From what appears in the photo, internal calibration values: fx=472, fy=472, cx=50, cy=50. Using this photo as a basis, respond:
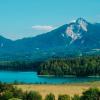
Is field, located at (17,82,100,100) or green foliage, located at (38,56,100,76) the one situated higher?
green foliage, located at (38,56,100,76)

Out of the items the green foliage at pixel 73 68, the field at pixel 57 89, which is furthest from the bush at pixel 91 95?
the green foliage at pixel 73 68

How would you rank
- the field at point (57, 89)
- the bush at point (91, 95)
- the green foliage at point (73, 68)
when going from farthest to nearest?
1. the green foliage at point (73, 68)
2. the field at point (57, 89)
3. the bush at point (91, 95)

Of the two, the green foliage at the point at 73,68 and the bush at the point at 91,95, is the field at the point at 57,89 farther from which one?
the green foliage at the point at 73,68

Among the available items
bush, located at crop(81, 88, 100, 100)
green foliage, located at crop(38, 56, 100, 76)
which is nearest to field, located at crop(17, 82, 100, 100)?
bush, located at crop(81, 88, 100, 100)

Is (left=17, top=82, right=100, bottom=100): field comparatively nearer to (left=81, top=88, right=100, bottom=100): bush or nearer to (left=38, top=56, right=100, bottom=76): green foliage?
(left=81, top=88, right=100, bottom=100): bush

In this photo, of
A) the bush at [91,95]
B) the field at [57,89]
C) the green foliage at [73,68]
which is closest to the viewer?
the bush at [91,95]

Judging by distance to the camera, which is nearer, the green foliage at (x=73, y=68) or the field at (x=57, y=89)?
the field at (x=57, y=89)

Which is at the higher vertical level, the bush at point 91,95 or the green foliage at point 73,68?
the green foliage at point 73,68

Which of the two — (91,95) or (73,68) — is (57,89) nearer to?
(91,95)

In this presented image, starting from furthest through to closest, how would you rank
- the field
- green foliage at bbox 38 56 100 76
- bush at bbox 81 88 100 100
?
green foliage at bbox 38 56 100 76
the field
bush at bbox 81 88 100 100

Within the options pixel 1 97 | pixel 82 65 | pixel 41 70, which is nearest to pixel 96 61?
pixel 82 65

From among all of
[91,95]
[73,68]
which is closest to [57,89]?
[91,95]

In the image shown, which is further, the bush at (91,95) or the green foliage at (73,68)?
the green foliage at (73,68)

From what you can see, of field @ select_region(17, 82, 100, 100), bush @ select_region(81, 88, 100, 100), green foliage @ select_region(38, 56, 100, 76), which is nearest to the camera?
bush @ select_region(81, 88, 100, 100)
